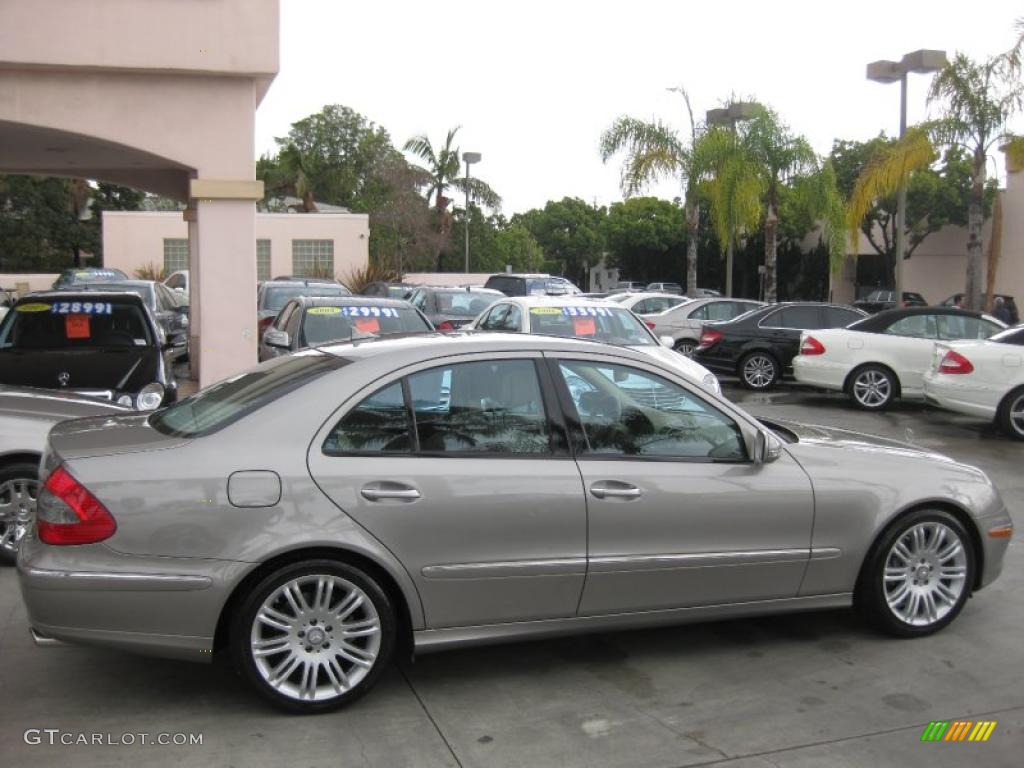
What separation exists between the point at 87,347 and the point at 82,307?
0.50 metres

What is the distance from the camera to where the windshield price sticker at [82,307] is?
384 inches

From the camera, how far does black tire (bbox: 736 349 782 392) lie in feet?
55.5

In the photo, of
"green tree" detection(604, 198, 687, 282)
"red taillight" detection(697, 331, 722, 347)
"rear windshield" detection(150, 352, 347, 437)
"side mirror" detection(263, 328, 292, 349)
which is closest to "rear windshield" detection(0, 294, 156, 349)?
"side mirror" detection(263, 328, 292, 349)

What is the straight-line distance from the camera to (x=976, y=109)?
790 inches

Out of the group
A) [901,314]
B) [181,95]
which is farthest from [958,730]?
[901,314]

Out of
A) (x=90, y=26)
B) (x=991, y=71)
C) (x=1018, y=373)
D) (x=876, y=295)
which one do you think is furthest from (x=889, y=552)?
(x=876, y=295)

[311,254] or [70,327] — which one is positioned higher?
[311,254]

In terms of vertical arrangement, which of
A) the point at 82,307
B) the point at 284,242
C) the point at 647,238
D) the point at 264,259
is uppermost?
the point at 647,238

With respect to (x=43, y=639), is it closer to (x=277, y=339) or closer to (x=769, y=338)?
(x=277, y=339)

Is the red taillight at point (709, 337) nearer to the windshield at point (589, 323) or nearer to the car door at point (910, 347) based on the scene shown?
the car door at point (910, 347)

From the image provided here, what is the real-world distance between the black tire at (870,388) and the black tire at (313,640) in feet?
37.9

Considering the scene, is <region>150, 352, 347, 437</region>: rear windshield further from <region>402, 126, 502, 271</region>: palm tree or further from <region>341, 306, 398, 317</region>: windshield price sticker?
<region>402, 126, 502, 271</region>: palm tree

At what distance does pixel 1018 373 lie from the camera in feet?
38.4

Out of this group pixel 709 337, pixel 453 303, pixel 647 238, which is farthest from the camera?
pixel 647 238
